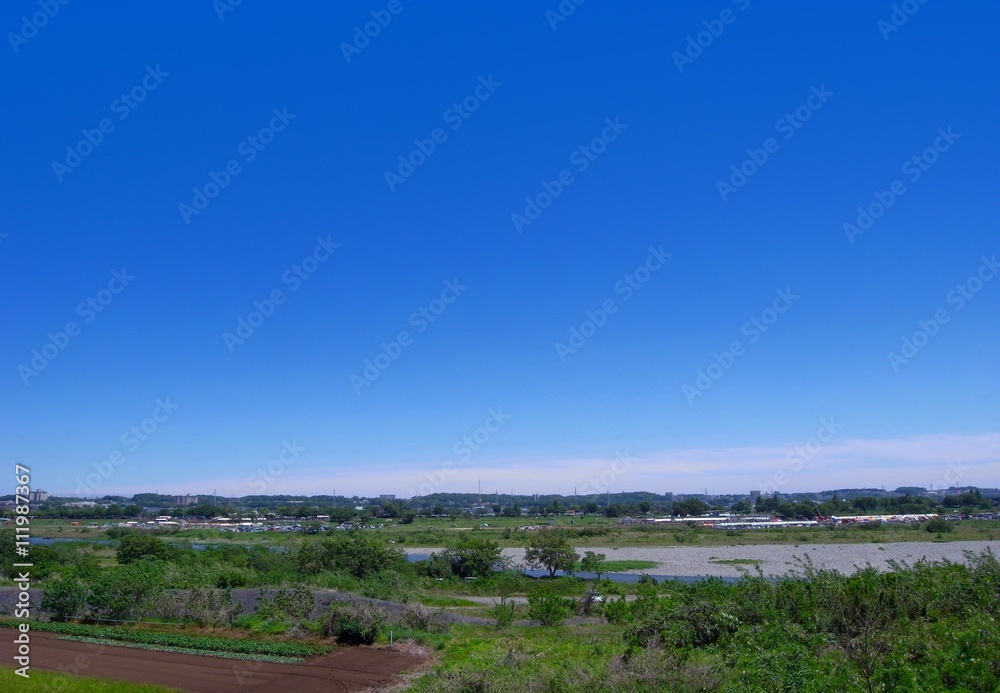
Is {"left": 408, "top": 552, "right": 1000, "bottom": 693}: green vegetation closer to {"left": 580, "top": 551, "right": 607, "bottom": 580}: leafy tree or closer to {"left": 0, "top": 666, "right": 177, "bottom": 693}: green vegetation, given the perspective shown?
{"left": 0, "top": 666, "right": 177, "bottom": 693}: green vegetation

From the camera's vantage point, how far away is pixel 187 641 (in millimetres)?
28516

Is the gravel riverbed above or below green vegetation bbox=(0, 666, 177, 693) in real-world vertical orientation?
below

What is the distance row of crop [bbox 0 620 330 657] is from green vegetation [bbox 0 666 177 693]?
6102 millimetres

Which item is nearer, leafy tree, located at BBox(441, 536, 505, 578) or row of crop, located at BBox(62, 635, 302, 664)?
row of crop, located at BBox(62, 635, 302, 664)

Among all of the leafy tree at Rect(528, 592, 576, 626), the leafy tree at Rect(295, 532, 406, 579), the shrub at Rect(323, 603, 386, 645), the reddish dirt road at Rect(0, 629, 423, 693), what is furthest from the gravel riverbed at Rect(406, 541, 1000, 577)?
the reddish dirt road at Rect(0, 629, 423, 693)

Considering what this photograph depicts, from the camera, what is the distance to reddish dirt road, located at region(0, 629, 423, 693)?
22297mm

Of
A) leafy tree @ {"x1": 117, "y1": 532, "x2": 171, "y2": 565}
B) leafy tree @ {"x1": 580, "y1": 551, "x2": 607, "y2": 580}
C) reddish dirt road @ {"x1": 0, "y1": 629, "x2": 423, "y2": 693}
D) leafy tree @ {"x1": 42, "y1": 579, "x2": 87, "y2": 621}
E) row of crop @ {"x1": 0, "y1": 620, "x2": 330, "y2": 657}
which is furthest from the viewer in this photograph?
leafy tree @ {"x1": 580, "y1": 551, "x2": 607, "y2": 580}

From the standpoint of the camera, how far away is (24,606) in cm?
3359

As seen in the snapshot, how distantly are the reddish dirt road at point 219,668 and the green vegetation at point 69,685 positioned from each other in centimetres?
85

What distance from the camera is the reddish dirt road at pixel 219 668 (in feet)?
73.2

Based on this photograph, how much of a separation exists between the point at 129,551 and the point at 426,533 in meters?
52.8

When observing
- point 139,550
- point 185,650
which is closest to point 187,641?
point 185,650

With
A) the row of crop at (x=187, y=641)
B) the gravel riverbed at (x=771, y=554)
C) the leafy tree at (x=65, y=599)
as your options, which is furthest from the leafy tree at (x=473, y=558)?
the row of crop at (x=187, y=641)

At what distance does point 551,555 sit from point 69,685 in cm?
4788
